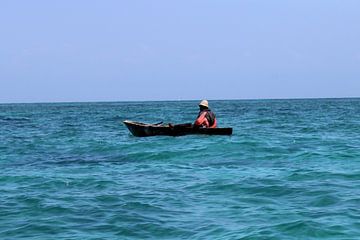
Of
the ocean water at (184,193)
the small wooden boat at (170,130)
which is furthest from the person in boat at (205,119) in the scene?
the ocean water at (184,193)

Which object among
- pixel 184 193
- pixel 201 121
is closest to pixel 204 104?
pixel 201 121

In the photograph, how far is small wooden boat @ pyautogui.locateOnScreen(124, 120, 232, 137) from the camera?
20141mm

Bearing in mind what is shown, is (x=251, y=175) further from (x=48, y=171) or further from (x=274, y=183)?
(x=48, y=171)

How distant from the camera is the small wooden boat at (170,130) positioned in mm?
20141

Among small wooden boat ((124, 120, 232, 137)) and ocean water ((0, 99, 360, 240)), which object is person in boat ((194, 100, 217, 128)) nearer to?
small wooden boat ((124, 120, 232, 137))

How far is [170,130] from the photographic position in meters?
20.8

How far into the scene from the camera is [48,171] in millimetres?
12867

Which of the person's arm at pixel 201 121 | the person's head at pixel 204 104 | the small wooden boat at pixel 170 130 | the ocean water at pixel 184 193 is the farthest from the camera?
the small wooden boat at pixel 170 130

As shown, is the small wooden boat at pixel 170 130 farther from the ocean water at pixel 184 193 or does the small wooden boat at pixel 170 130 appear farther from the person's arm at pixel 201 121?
the ocean water at pixel 184 193

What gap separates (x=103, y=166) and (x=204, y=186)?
3.91 m

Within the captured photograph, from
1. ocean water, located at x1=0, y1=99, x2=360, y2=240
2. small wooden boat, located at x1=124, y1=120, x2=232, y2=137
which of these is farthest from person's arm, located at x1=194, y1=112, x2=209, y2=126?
ocean water, located at x1=0, y1=99, x2=360, y2=240

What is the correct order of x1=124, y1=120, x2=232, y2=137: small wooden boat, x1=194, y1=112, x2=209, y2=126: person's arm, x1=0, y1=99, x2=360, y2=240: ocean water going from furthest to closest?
x1=124, y1=120, x2=232, y2=137: small wooden boat < x1=194, y1=112, x2=209, y2=126: person's arm < x1=0, y1=99, x2=360, y2=240: ocean water

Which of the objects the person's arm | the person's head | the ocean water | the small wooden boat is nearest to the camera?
the ocean water

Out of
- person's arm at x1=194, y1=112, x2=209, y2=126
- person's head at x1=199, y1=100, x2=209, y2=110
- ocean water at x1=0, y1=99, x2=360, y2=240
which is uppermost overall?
person's head at x1=199, y1=100, x2=209, y2=110
